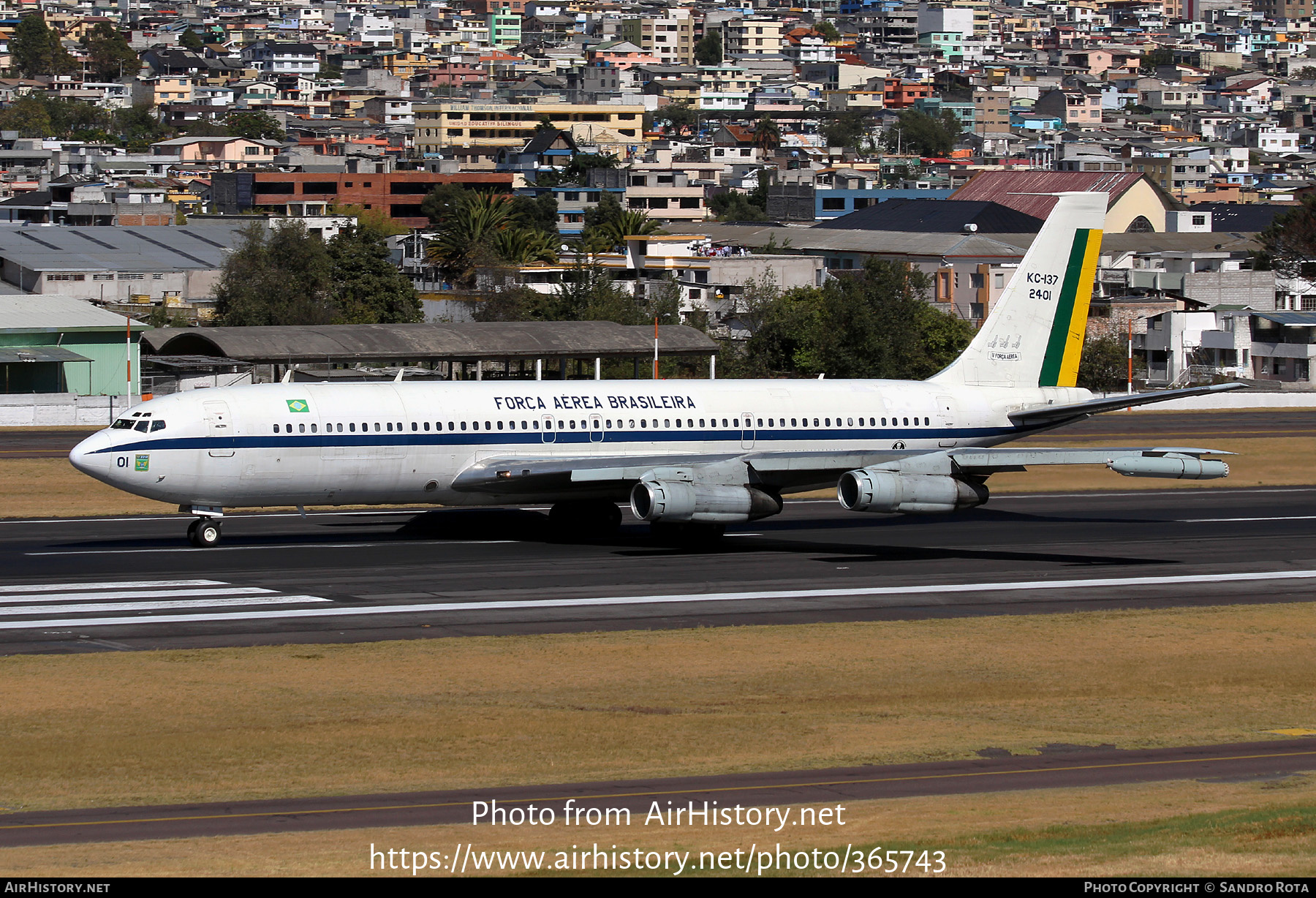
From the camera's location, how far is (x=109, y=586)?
121ft

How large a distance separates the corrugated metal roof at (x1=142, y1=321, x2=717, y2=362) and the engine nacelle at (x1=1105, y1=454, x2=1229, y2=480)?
44.2m

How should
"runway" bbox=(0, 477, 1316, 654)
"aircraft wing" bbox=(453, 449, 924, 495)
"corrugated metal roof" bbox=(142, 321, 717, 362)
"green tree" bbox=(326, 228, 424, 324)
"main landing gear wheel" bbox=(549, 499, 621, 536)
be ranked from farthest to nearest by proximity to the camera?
"green tree" bbox=(326, 228, 424, 324)
"corrugated metal roof" bbox=(142, 321, 717, 362)
"main landing gear wheel" bbox=(549, 499, 621, 536)
"aircraft wing" bbox=(453, 449, 924, 495)
"runway" bbox=(0, 477, 1316, 654)

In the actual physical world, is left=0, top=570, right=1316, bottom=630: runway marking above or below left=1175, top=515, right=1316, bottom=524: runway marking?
above

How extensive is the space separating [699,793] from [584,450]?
24.1 m

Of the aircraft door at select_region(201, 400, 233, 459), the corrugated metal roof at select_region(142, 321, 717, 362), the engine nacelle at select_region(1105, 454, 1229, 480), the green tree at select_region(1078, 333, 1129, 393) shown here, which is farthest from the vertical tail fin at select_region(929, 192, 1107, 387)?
the green tree at select_region(1078, 333, 1129, 393)

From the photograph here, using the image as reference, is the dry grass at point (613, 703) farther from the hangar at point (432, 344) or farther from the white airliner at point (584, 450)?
the hangar at point (432, 344)

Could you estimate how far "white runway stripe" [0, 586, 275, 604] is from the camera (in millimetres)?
35406

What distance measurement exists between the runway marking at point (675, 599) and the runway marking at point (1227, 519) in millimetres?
9366

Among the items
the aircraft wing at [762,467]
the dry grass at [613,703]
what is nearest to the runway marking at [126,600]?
the dry grass at [613,703]

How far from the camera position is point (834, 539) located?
46.7 m

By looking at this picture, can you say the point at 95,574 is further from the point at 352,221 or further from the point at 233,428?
the point at 352,221

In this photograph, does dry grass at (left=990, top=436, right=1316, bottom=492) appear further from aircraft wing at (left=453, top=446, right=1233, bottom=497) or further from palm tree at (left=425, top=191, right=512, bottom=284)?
palm tree at (left=425, top=191, right=512, bottom=284)

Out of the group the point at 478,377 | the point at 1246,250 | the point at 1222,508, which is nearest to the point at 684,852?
the point at 1222,508

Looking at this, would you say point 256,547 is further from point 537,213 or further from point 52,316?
point 537,213
